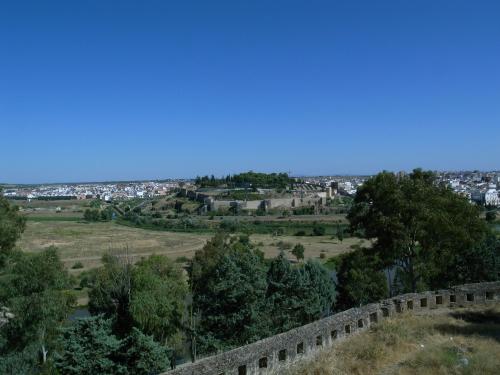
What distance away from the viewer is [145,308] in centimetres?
1728

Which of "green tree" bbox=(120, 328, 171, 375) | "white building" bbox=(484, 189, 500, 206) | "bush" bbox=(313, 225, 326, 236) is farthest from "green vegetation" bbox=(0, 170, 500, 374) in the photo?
"white building" bbox=(484, 189, 500, 206)

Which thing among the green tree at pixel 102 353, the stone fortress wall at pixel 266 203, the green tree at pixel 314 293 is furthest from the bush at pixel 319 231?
the green tree at pixel 102 353

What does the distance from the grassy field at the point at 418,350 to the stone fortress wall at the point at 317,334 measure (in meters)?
0.30

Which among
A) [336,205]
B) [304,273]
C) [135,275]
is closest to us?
[135,275]

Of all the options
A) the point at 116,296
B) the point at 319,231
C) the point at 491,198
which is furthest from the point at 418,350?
the point at 491,198

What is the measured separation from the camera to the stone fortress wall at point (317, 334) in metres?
9.48

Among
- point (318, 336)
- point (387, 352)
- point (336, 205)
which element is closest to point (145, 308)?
point (318, 336)

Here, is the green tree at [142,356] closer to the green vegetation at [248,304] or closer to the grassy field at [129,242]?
the green vegetation at [248,304]

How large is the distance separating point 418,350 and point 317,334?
2302 mm

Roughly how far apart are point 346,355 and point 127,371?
5.84 meters

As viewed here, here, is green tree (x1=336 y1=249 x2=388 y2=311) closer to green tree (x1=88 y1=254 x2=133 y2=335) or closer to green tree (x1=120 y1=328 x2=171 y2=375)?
green tree (x1=88 y1=254 x2=133 y2=335)

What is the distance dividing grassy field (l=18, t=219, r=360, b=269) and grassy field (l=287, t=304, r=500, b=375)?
3928 cm

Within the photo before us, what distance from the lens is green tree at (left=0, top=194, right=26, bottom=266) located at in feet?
54.2

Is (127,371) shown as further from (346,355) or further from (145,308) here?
(346,355)
